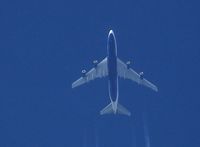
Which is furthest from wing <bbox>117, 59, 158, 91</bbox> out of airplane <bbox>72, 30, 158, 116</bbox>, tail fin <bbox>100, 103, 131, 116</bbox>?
tail fin <bbox>100, 103, 131, 116</bbox>

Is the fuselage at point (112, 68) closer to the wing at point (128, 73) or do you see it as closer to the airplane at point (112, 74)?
the airplane at point (112, 74)

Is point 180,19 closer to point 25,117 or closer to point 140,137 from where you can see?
point 140,137

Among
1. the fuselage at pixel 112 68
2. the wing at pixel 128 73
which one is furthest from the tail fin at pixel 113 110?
the wing at pixel 128 73

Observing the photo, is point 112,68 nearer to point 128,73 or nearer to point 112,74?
point 112,74

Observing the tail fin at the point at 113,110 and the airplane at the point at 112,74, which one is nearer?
the airplane at the point at 112,74

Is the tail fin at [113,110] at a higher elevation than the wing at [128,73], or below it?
below

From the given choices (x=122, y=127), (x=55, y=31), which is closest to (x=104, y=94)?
(x=122, y=127)

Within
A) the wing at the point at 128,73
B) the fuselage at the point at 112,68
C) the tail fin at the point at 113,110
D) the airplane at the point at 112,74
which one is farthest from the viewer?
the wing at the point at 128,73

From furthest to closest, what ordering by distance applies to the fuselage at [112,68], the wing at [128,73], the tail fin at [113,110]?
the wing at [128,73]
the tail fin at [113,110]
the fuselage at [112,68]

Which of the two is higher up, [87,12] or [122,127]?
[87,12]

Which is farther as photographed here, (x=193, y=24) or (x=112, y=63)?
(x=193, y=24)
